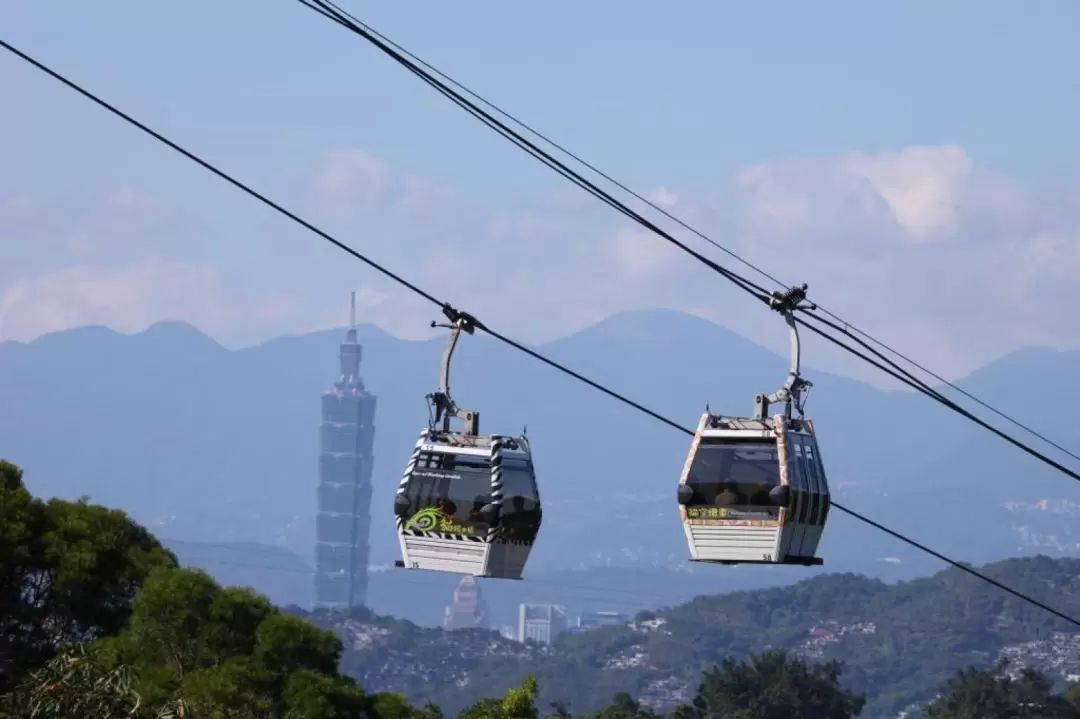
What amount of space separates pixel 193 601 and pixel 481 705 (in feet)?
37.3

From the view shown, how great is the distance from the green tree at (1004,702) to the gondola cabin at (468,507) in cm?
12442

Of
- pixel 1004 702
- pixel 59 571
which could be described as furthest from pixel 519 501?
pixel 1004 702

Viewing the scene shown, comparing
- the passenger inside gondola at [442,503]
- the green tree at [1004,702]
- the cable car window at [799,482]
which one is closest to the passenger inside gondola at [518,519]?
the passenger inside gondola at [442,503]

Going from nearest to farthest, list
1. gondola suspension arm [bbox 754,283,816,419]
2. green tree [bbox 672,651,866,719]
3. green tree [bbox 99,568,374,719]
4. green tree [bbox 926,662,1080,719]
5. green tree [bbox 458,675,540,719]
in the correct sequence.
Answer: gondola suspension arm [bbox 754,283,816,419]
green tree [bbox 99,568,374,719]
green tree [bbox 458,675,540,719]
green tree [bbox 926,662,1080,719]
green tree [bbox 672,651,866,719]

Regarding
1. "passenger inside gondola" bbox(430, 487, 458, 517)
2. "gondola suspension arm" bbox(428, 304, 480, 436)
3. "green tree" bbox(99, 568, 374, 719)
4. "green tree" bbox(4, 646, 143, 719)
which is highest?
"gondola suspension arm" bbox(428, 304, 480, 436)

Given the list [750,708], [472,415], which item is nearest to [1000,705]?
[750,708]

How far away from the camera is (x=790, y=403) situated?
27000 millimetres

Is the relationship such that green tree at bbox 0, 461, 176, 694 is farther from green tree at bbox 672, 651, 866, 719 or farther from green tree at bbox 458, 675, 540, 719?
green tree at bbox 672, 651, 866, 719

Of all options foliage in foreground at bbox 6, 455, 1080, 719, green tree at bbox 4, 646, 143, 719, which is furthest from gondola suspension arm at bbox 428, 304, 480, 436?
foliage in foreground at bbox 6, 455, 1080, 719

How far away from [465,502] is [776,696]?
442 feet

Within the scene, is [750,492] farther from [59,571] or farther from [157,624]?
[59,571]

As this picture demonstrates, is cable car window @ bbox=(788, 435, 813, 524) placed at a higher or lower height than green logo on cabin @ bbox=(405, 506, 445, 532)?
higher

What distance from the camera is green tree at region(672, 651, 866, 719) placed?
160250mm

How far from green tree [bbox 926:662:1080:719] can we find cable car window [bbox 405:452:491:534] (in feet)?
409
